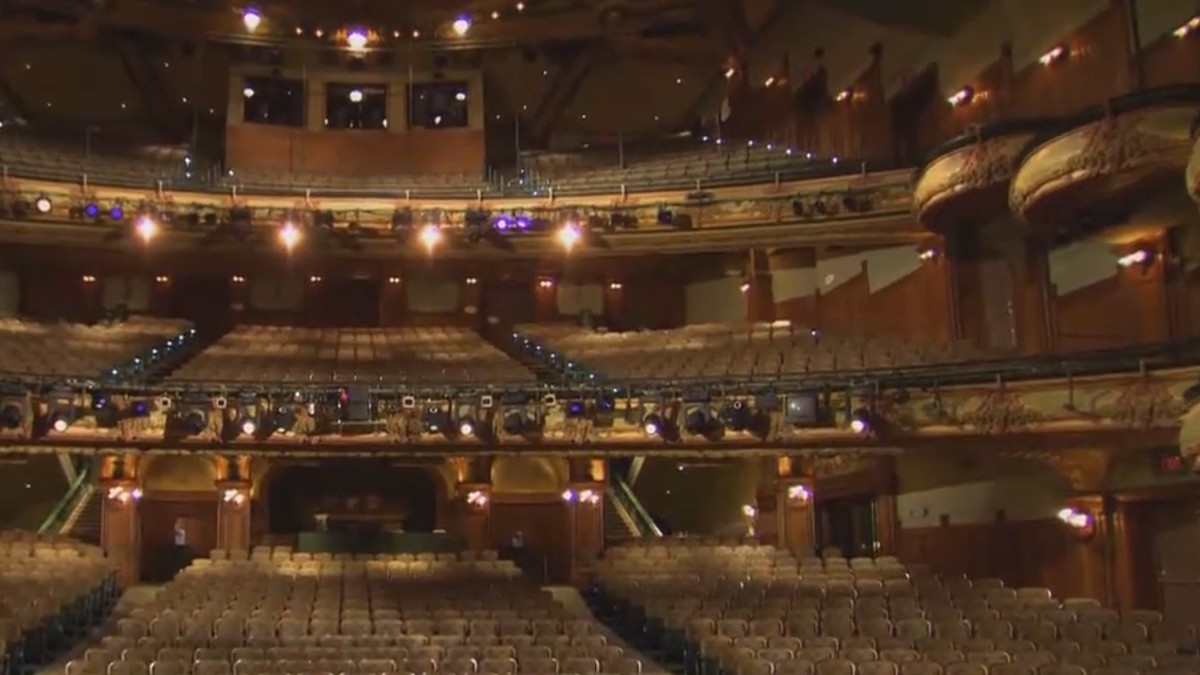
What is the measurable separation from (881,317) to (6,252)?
41.5 ft

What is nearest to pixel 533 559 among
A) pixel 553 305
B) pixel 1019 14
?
pixel 553 305

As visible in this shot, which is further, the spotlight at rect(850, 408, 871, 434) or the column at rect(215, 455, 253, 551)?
the column at rect(215, 455, 253, 551)

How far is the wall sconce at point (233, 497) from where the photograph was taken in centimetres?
1523

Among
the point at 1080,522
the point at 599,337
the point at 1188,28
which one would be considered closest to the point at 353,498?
the point at 599,337

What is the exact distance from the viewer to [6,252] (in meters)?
18.2

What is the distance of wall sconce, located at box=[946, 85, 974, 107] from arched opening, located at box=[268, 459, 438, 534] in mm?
8433

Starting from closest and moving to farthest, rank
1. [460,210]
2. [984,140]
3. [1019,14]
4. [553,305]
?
[984,140], [1019,14], [460,210], [553,305]

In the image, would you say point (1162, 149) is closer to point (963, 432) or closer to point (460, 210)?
point (963, 432)

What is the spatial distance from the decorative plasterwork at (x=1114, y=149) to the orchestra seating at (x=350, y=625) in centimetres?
585

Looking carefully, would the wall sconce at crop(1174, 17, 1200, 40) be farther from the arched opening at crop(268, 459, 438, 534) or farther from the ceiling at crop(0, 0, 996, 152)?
the arched opening at crop(268, 459, 438, 534)

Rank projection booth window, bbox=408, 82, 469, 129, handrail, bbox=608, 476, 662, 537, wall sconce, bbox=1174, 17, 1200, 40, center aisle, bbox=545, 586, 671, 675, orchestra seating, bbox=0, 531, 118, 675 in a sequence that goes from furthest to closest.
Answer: projection booth window, bbox=408, 82, 469, 129
handrail, bbox=608, 476, 662, 537
wall sconce, bbox=1174, 17, 1200, 40
center aisle, bbox=545, 586, 671, 675
orchestra seating, bbox=0, 531, 118, 675

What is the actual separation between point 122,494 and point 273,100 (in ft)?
24.2

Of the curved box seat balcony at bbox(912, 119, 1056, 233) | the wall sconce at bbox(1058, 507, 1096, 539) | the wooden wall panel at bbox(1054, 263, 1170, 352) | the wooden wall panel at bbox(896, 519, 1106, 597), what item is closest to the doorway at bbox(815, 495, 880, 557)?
the wooden wall panel at bbox(896, 519, 1106, 597)

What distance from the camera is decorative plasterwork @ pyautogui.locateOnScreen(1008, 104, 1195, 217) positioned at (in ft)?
34.7
